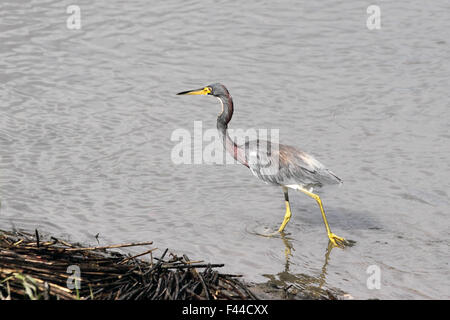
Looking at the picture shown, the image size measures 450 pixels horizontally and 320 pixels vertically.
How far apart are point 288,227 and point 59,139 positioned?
393 centimetres

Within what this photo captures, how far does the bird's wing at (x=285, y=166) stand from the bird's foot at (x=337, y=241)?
0.82m

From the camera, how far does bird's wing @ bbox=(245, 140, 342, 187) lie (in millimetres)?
8430

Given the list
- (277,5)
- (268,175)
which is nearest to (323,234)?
(268,175)

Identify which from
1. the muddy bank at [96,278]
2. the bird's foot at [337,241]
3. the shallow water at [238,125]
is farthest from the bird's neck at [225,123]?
the muddy bank at [96,278]

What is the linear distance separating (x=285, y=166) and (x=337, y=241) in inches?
46.8

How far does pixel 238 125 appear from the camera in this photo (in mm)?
10844

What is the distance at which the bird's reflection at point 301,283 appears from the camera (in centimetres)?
614

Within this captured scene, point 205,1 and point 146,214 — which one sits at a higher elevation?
point 205,1

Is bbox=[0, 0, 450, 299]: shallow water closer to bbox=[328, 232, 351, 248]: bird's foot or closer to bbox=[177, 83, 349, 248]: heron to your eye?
bbox=[328, 232, 351, 248]: bird's foot

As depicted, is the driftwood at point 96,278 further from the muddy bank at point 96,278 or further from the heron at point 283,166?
the heron at point 283,166

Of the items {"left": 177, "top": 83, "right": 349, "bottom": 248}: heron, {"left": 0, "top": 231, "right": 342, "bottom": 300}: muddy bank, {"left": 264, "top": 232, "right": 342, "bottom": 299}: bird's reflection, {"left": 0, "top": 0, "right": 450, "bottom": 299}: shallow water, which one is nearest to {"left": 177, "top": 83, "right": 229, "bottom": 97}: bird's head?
{"left": 177, "top": 83, "right": 349, "bottom": 248}: heron

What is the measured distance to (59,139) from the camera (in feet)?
33.7

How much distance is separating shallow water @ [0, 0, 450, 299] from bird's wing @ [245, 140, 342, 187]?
1.60ft

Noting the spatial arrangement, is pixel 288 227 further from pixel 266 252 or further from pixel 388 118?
pixel 388 118
